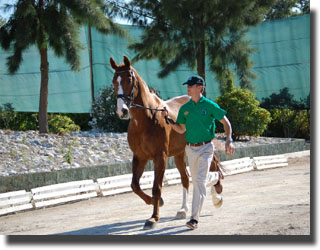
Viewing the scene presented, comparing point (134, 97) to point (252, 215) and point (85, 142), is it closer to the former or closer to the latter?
point (252, 215)

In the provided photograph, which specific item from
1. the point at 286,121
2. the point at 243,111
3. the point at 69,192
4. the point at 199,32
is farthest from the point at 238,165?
the point at 286,121

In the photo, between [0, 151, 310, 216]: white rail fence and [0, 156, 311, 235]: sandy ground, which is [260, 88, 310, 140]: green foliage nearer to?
[0, 156, 311, 235]: sandy ground

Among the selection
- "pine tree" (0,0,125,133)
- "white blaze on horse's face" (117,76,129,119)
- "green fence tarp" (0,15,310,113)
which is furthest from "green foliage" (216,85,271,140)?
"white blaze on horse's face" (117,76,129,119)

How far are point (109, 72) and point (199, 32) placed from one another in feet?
11.0

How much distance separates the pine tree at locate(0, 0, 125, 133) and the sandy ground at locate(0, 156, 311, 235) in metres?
4.77

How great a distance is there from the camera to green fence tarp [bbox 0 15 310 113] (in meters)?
14.4

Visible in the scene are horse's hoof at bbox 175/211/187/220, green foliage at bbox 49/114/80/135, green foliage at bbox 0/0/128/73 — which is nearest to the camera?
horse's hoof at bbox 175/211/187/220

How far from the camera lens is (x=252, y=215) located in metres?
5.81

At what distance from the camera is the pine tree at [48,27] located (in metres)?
11.6

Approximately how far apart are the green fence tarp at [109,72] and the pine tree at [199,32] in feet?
2.23

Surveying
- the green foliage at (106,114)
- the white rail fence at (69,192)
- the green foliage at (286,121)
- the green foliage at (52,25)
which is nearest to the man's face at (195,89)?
the white rail fence at (69,192)

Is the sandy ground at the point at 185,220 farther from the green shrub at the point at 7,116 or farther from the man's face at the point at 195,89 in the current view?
the green shrub at the point at 7,116

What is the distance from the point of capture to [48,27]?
39.3ft

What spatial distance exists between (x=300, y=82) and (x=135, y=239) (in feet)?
37.4
